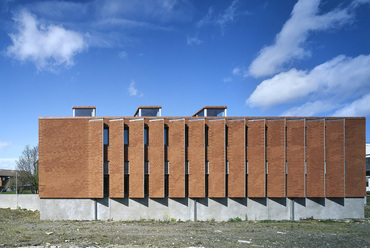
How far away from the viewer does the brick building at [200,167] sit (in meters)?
25.4

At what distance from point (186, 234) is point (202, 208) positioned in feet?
23.2

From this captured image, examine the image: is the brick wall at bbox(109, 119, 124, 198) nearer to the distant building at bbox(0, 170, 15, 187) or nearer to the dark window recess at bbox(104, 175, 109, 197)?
the dark window recess at bbox(104, 175, 109, 197)

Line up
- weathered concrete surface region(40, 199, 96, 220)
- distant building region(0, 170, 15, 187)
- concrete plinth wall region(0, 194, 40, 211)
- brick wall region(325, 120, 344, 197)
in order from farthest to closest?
distant building region(0, 170, 15, 187)
concrete plinth wall region(0, 194, 40, 211)
brick wall region(325, 120, 344, 197)
weathered concrete surface region(40, 199, 96, 220)

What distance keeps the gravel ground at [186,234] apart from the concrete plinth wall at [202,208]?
1.24 m

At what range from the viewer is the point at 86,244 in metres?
16.0

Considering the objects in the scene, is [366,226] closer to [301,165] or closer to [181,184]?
[301,165]

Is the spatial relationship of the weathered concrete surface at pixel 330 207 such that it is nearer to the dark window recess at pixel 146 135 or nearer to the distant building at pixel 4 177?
the dark window recess at pixel 146 135

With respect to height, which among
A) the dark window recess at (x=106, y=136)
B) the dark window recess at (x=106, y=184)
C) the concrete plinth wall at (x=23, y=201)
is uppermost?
the dark window recess at (x=106, y=136)

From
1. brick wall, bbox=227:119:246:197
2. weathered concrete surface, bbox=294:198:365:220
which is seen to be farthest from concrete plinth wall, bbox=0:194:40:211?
weathered concrete surface, bbox=294:198:365:220

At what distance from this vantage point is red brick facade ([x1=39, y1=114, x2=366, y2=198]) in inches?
1002

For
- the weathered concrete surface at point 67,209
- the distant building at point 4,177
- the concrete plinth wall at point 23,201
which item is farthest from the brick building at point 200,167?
the distant building at point 4,177

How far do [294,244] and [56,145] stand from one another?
72.4 feet

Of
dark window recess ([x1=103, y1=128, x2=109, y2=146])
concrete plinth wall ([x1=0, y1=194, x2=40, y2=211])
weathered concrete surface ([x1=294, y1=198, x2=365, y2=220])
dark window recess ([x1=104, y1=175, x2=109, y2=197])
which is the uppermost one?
dark window recess ([x1=103, y1=128, x2=109, y2=146])

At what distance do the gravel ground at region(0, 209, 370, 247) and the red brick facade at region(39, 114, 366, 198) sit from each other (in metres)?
3.15
